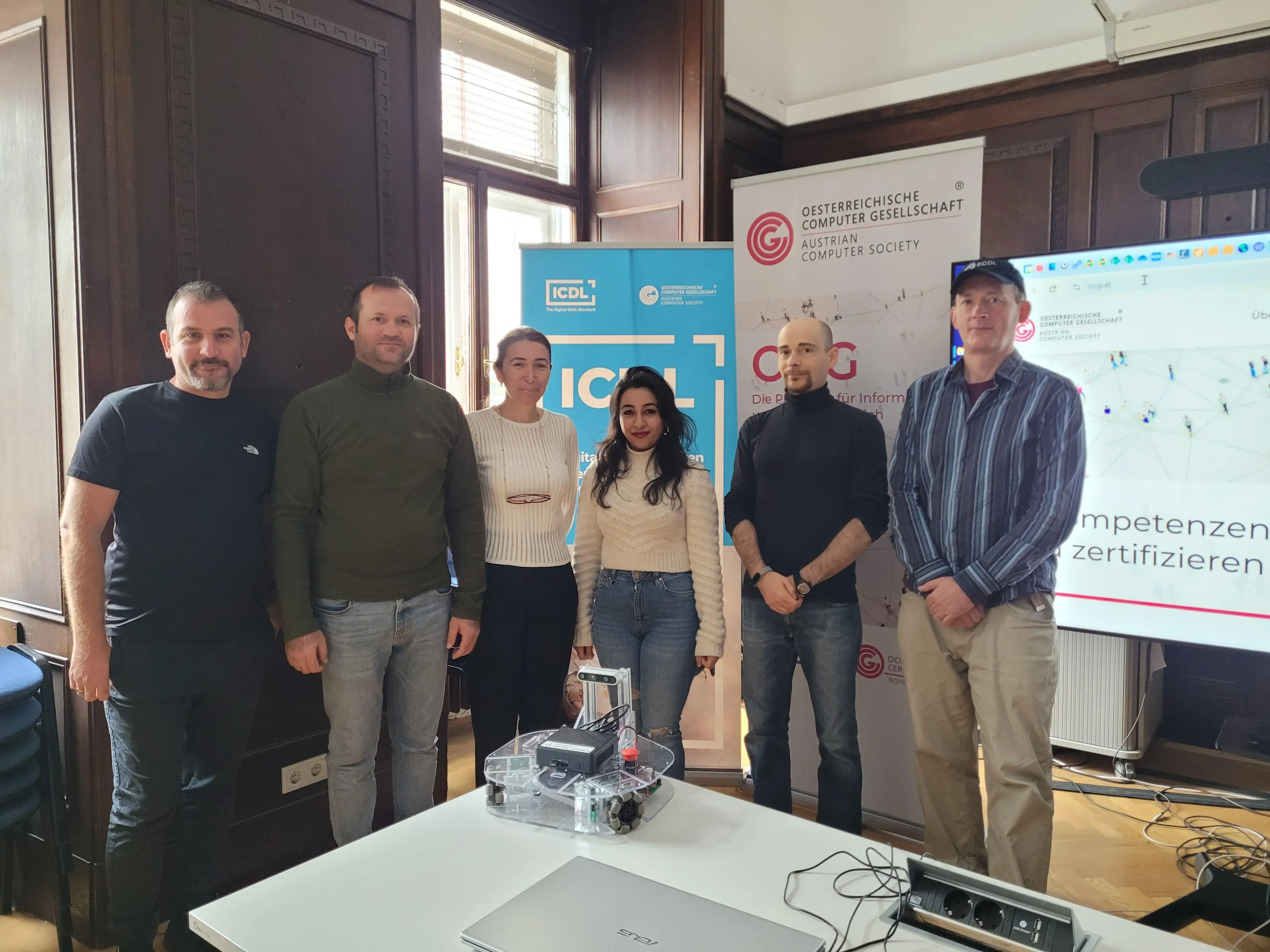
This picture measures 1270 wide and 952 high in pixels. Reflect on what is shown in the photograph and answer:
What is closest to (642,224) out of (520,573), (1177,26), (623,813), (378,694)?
(1177,26)

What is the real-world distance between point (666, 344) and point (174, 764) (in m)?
2.13

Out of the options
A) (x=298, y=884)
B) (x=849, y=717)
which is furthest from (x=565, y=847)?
(x=849, y=717)

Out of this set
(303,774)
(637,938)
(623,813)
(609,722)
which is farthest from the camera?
(303,774)

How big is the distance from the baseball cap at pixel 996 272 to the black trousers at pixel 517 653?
1.31 metres

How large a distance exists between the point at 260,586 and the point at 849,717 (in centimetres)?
160

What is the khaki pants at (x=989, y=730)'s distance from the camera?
2049 millimetres

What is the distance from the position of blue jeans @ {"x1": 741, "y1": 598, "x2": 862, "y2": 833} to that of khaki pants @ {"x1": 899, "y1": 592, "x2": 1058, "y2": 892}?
0.59 feet

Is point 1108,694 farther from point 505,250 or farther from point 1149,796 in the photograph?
point 505,250

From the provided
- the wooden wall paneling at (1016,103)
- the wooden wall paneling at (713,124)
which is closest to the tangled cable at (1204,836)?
the wooden wall paneling at (1016,103)

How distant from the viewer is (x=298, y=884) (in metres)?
1.21

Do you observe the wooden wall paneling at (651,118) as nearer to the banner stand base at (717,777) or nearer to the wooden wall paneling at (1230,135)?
the wooden wall paneling at (1230,135)

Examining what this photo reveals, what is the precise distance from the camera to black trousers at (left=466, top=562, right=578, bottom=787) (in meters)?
2.29

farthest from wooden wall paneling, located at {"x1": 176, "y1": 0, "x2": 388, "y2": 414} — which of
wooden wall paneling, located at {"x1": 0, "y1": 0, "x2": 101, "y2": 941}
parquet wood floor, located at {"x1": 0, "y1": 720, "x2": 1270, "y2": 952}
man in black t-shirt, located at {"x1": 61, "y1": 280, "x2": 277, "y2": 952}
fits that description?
parquet wood floor, located at {"x1": 0, "y1": 720, "x2": 1270, "y2": 952}

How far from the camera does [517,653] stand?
2295 mm
